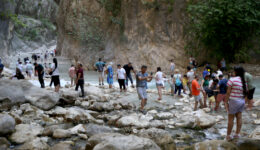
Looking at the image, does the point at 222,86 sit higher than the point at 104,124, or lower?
higher

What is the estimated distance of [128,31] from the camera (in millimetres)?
24156

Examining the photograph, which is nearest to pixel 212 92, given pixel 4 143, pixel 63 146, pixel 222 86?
pixel 222 86

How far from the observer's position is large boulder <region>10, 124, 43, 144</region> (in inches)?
241

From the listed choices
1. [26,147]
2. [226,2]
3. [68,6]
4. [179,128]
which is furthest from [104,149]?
[68,6]

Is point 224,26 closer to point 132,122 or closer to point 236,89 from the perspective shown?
point 132,122

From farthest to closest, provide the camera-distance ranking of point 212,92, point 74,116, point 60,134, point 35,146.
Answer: point 212,92, point 74,116, point 60,134, point 35,146

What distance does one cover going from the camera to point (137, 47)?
23453 millimetres

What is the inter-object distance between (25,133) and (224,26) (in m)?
17.2

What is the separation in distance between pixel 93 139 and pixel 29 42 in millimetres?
64002

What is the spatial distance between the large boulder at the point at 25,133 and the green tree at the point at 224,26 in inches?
634

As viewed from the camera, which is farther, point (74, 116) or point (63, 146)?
point (74, 116)

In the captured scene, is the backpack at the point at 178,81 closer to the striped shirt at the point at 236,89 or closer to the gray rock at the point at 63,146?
the striped shirt at the point at 236,89

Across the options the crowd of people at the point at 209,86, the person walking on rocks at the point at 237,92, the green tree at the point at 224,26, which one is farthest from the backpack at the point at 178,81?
the green tree at the point at 224,26

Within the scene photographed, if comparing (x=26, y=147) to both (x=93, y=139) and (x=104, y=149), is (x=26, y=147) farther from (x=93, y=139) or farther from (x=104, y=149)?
(x=104, y=149)
